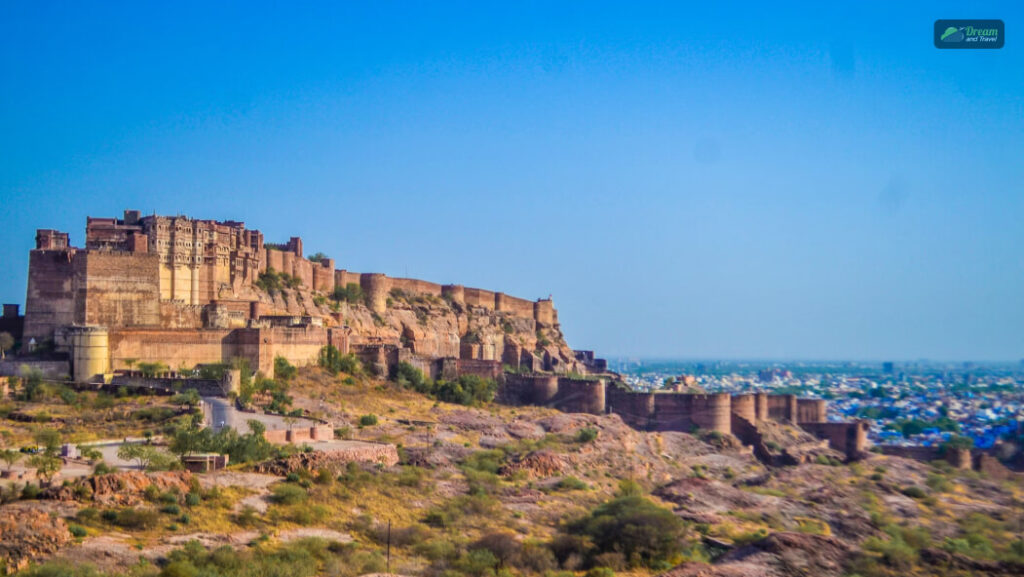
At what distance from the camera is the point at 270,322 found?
118 feet

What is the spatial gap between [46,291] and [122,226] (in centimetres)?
350

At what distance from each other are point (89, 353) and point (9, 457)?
10154 millimetres

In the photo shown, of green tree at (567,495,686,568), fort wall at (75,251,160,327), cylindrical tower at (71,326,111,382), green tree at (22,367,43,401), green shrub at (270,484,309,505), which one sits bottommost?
green tree at (567,495,686,568)

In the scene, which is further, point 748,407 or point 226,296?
point 748,407

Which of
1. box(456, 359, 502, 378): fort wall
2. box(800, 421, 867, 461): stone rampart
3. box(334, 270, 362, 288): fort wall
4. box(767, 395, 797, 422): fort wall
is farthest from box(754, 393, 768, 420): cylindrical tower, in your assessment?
box(334, 270, 362, 288): fort wall

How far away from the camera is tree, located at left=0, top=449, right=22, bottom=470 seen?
19.7 meters

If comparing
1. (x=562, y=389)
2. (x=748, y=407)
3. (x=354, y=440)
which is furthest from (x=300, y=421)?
(x=748, y=407)

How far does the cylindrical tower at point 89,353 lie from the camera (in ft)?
96.3

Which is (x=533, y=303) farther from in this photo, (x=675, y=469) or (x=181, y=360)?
(x=181, y=360)

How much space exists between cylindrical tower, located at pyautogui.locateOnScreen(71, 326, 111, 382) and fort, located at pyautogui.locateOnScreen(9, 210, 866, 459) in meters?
0.04

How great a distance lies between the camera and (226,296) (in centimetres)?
3653

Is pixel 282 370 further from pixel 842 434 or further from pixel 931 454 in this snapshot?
pixel 931 454

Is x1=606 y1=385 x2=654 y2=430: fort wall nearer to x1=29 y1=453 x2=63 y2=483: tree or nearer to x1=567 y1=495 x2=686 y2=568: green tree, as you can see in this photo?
x1=567 y1=495 x2=686 y2=568: green tree

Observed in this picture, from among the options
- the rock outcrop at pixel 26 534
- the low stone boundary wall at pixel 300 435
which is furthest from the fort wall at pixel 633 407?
the rock outcrop at pixel 26 534
